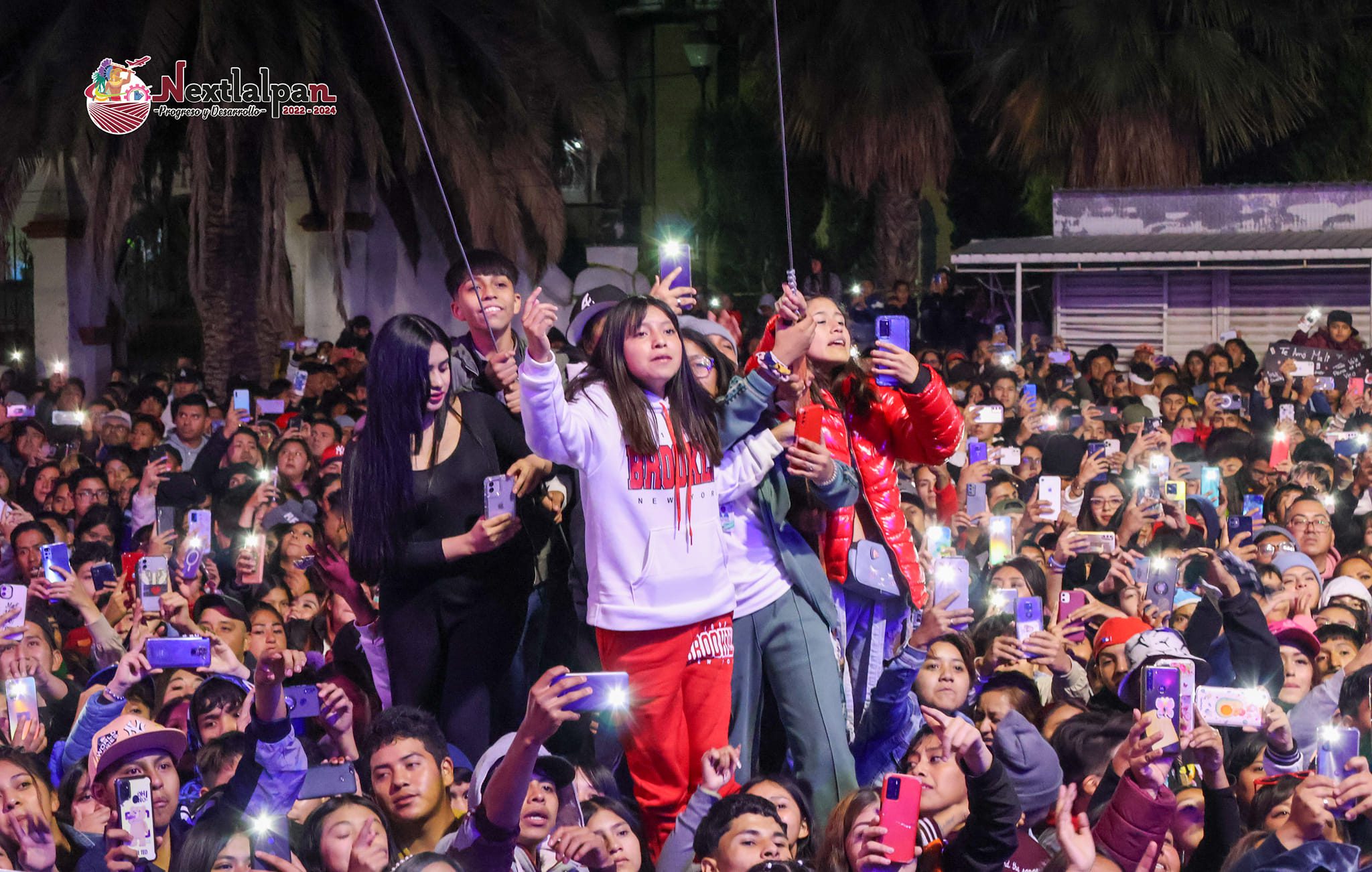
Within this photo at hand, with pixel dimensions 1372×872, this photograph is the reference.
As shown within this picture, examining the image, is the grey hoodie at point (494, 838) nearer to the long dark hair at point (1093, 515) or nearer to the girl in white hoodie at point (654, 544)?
the girl in white hoodie at point (654, 544)

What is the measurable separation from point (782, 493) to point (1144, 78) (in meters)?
16.4

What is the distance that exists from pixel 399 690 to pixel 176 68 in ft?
31.1

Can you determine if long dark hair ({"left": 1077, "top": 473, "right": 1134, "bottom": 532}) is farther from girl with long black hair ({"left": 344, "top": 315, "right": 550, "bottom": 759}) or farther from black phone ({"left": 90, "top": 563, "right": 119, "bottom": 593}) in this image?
black phone ({"left": 90, "top": 563, "right": 119, "bottom": 593})

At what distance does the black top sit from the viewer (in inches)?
187

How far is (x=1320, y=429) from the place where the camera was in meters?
10.6

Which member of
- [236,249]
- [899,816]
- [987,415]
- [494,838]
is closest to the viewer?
[899,816]

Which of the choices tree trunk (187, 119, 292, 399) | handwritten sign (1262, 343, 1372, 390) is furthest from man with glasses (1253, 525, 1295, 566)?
tree trunk (187, 119, 292, 399)

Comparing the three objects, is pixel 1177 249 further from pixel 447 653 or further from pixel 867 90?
pixel 447 653

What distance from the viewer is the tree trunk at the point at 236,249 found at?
1340cm

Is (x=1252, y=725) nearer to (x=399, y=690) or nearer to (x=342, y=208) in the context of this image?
(x=399, y=690)

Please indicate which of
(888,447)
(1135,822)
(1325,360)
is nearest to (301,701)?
(888,447)

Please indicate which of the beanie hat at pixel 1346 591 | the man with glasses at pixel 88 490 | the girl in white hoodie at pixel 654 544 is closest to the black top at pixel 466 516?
the girl in white hoodie at pixel 654 544

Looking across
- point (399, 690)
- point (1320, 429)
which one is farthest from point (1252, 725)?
point (1320, 429)

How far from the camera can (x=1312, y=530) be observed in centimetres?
746
